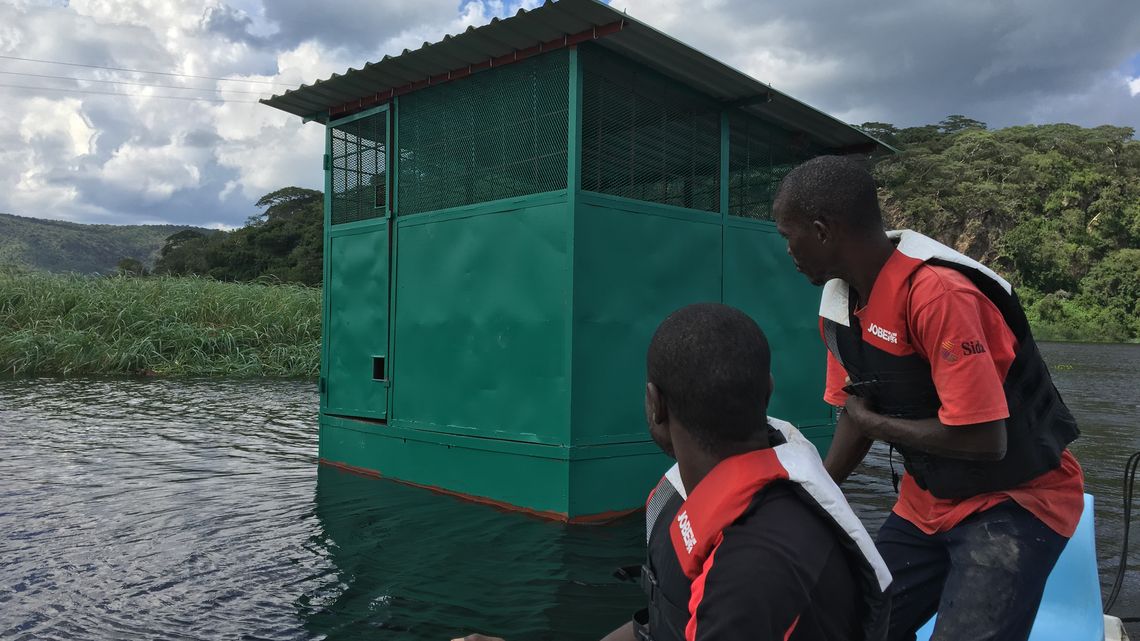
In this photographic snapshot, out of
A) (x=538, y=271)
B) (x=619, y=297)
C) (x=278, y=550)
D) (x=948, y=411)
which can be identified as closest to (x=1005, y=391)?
(x=948, y=411)

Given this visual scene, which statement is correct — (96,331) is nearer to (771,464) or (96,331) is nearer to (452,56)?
(452,56)

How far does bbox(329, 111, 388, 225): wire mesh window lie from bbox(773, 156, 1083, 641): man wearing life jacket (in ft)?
18.5

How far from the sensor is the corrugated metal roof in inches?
221

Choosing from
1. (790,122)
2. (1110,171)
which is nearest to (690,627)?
(790,122)

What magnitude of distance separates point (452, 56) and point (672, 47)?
5.68 ft

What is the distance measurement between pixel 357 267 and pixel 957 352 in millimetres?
6354

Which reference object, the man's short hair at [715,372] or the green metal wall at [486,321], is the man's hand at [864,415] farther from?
the green metal wall at [486,321]

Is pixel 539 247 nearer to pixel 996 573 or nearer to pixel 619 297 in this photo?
pixel 619 297

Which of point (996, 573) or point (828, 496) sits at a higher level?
point (828, 496)

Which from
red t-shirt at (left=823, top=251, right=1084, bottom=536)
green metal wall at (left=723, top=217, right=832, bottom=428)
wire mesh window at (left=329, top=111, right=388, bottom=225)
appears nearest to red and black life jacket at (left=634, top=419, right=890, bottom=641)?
red t-shirt at (left=823, top=251, right=1084, bottom=536)

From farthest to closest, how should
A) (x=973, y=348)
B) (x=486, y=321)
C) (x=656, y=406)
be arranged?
(x=486, y=321), (x=973, y=348), (x=656, y=406)

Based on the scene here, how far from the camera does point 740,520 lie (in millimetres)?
1460

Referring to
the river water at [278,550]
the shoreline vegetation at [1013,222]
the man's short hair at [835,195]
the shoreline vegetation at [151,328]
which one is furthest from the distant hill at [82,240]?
the man's short hair at [835,195]

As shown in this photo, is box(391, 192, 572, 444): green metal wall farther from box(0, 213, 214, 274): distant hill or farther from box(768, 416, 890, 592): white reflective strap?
box(0, 213, 214, 274): distant hill
